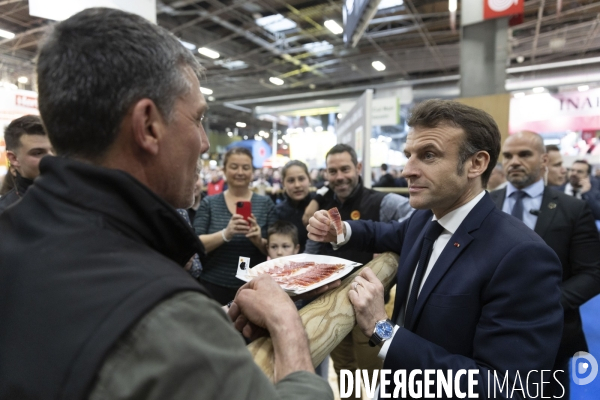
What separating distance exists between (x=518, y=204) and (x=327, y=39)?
31.7 feet

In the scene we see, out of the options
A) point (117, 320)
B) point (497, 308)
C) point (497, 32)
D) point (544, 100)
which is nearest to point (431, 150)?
point (497, 308)

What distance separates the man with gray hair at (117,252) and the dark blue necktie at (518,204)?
2322 mm

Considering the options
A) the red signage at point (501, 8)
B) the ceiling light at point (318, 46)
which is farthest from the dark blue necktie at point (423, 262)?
the ceiling light at point (318, 46)

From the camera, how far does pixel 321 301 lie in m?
1.15

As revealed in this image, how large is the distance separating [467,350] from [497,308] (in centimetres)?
20

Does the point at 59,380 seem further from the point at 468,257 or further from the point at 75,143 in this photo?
the point at 468,257

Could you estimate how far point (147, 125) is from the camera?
0.76m

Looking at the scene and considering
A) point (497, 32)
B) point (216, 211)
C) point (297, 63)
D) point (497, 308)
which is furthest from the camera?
point (297, 63)

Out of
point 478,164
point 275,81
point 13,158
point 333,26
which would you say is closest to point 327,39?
point 333,26

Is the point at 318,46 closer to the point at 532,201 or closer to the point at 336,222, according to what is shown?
the point at 532,201

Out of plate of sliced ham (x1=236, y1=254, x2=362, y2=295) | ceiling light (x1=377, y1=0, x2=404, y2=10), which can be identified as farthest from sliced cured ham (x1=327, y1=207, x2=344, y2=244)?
ceiling light (x1=377, y1=0, x2=404, y2=10)

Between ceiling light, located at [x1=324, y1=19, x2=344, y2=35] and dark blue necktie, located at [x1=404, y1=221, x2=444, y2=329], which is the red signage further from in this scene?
dark blue necktie, located at [x1=404, y1=221, x2=444, y2=329]

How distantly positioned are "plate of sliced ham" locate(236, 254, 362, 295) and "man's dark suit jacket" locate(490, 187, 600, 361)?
153 centimetres

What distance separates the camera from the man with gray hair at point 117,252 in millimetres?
538
